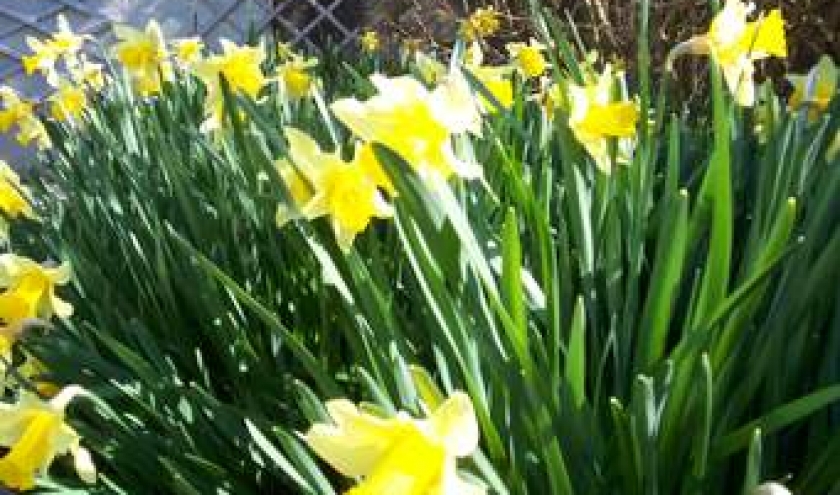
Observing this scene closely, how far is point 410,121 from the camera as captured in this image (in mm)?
962

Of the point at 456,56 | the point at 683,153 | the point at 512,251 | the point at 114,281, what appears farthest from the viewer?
the point at 456,56

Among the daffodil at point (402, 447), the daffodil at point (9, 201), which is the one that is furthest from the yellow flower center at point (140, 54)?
the daffodil at point (402, 447)

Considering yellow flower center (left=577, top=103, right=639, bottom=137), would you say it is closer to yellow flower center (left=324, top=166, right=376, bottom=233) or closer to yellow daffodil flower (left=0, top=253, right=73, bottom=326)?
yellow flower center (left=324, top=166, right=376, bottom=233)

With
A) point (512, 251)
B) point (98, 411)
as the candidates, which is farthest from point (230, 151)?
point (512, 251)

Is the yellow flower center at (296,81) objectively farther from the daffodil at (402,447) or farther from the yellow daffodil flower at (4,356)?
the daffodil at (402,447)

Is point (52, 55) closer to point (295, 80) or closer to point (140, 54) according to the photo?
point (140, 54)

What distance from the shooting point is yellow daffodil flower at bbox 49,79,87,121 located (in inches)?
104

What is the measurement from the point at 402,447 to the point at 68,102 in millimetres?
2167

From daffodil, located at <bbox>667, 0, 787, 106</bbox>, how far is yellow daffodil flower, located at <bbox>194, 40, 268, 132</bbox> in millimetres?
655

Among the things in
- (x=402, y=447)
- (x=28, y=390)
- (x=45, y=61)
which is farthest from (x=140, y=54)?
(x=402, y=447)

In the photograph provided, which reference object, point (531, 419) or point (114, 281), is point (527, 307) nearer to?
point (531, 419)

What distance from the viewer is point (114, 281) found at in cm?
166

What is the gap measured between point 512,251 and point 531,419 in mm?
143

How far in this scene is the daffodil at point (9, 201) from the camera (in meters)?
1.85
